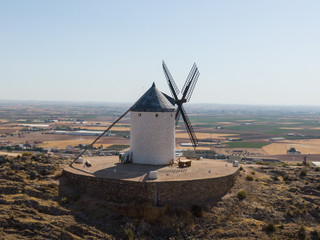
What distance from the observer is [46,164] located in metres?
23.0

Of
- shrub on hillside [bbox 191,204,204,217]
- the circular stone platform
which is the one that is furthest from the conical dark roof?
shrub on hillside [bbox 191,204,204,217]

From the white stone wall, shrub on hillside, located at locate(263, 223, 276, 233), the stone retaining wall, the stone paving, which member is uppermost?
the white stone wall

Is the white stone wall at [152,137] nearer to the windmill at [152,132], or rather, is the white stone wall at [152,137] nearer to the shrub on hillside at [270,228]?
the windmill at [152,132]

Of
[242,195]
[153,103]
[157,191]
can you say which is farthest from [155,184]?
[153,103]

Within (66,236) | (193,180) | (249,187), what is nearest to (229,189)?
(249,187)

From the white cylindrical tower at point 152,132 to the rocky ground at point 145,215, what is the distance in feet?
18.3

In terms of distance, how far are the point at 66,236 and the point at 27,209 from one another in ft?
10.0

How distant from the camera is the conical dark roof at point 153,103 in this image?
22984 mm

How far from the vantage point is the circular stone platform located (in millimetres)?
17797

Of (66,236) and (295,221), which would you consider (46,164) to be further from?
(295,221)

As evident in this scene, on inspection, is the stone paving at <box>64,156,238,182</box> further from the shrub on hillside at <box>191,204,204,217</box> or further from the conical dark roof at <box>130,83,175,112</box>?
the conical dark roof at <box>130,83,175,112</box>

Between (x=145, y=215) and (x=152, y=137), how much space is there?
7109 mm

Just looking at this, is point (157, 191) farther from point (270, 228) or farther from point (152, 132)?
point (270, 228)

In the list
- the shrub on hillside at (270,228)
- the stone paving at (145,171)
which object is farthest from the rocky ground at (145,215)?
the stone paving at (145,171)
